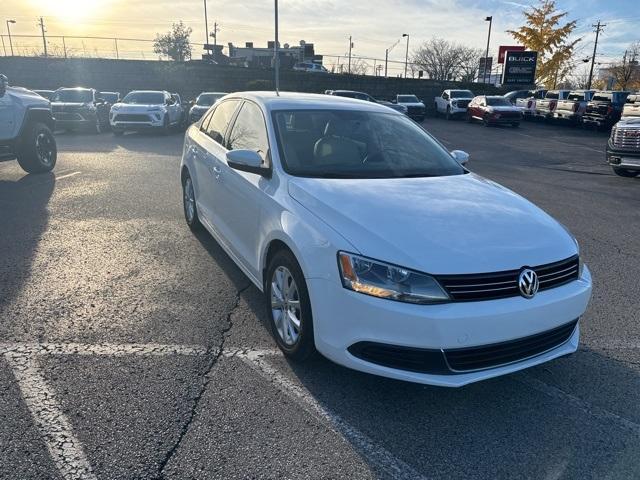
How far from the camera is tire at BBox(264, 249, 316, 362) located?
10.0 feet

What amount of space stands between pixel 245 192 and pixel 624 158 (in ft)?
32.4

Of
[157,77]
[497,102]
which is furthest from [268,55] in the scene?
[497,102]

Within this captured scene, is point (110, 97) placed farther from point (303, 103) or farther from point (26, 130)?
point (303, 103)

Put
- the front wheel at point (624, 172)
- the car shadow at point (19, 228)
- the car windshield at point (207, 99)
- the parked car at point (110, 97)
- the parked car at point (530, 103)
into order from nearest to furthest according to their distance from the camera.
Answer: the car shadow at point (19, 228), the front wheel at point (624, 172), the car windshield at point (207, 99), the parked car at point (110, 97), the parked car at point (530, 103)

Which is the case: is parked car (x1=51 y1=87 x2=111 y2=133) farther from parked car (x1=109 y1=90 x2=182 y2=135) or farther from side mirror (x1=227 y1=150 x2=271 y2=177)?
side mirror (x1=227 y1=150 x2=271 y2=177)

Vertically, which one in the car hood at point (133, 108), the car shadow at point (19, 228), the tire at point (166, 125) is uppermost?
the car hood at point (133, 108)

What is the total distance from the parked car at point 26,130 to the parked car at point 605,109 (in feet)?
78.7

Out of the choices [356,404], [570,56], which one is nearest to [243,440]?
[356,404]

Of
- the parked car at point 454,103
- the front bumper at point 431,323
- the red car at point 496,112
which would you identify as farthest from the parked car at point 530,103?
the front bumper at point 431,323

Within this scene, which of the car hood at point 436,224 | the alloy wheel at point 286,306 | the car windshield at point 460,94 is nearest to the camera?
the car hood at point 436,224

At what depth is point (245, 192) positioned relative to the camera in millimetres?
4016

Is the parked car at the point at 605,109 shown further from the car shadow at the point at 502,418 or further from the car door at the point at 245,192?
the car shadow at the point at 502,418

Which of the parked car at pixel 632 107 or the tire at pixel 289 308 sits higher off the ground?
the parked car at pixel 632 107

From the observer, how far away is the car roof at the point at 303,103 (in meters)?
4.31
